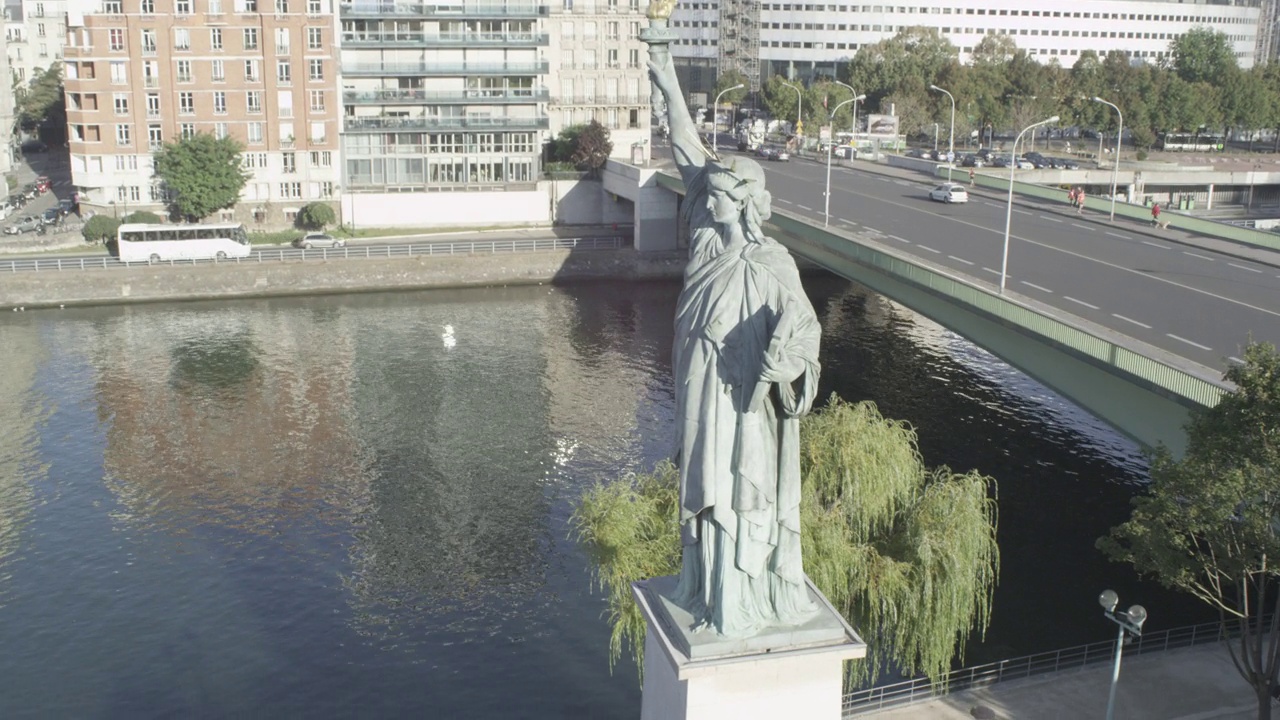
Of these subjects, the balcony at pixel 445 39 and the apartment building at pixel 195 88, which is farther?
the balcony at pixel 445 39

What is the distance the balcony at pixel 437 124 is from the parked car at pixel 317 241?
10.8 metres

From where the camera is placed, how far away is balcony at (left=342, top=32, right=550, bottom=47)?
88312 mm

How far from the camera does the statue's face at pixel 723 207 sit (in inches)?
546

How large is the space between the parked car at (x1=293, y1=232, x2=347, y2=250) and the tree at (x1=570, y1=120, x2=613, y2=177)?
789 inches

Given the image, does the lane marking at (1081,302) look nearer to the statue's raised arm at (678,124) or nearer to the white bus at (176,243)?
the statue's raised arm at (678,124)

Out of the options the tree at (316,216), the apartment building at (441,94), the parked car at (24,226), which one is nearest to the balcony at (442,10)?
the apartment building at (441,94)

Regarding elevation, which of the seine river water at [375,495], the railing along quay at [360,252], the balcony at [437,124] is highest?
the balcony at [437,124]

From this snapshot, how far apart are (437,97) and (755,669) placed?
3213 inches

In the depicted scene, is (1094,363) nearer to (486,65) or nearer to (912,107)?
(486,65)

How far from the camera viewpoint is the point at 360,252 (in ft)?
Answer: 262

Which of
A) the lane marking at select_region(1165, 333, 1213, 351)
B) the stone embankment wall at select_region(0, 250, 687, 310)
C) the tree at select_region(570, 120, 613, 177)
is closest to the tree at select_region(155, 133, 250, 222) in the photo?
the stone embankment wall at select_region(0, 250, 687, 310)

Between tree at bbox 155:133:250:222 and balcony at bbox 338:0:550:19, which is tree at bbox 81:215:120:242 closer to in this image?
tree at bbox 155:133:250:222

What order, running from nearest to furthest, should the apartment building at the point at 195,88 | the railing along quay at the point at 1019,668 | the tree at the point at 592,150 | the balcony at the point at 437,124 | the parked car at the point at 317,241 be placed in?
the railing along quay at the point at 1019,668, the parked car at the point at 317,241, the apartment building at the point at 195,88, the balcony at the point at 437,124, the tree at the point at 592,150

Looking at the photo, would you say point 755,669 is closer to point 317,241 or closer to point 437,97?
point 317,241
